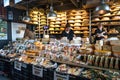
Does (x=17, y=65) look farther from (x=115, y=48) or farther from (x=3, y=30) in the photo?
(x=3, y=30)

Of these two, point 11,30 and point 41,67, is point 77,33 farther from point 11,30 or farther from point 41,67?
point 41,67

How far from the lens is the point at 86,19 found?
8.89 meters

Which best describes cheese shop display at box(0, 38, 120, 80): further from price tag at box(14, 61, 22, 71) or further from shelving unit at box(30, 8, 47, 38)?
shelving unit at box(30, 8, 47, 38)

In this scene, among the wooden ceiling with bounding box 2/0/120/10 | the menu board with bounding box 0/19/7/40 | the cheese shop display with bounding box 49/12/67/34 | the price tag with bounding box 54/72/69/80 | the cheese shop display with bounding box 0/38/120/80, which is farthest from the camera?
the cheese shop display with bounding box 49/12/67/34

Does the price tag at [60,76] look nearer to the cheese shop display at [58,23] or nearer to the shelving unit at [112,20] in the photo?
the shelving unit at [112,20]

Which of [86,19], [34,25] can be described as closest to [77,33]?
[86,19]

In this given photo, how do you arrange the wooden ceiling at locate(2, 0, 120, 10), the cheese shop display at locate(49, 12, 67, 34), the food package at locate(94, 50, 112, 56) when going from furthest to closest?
the cheese shop display at locate(49, 12, 67, 34) < the wooden ceiling at locate(2, 0, 120, 10) < the food package at locate(94, 50, 112, 56)

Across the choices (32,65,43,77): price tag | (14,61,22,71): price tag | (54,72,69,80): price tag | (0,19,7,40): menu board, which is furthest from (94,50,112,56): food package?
(0,19,7,40): menu board

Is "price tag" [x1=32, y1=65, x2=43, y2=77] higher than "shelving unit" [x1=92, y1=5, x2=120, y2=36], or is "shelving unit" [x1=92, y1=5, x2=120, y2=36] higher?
"shelving unit" [x1=92, y1=5, x2=120, y2=36]

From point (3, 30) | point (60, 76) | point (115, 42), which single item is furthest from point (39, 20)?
point (115, 42)

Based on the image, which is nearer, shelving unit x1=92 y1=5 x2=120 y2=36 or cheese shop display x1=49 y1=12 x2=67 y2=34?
shelving unit x1=92 y1=5 x2=120 y2=36

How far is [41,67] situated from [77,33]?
5.51 m

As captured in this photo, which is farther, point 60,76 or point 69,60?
point 69,60

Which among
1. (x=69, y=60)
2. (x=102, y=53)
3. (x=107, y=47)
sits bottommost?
(x=69, y=60)
